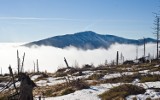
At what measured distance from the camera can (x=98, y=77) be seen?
103 feet

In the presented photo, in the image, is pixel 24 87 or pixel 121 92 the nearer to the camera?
pixel 24 87

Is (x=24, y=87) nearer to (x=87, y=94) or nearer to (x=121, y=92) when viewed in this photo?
(x=87, y=94)

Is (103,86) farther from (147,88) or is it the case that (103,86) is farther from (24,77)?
(24,77)

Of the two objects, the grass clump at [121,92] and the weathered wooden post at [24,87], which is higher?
the weathered wooden post at [24,87]

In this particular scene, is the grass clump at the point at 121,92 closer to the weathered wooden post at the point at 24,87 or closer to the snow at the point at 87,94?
the snow at the point at 87,94

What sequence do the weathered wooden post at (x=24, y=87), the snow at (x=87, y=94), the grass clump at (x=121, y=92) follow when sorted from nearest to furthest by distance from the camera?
the weathered wooden post at (x=24, y=87) < the grass clump at (x=121, y=92) < the snow at (x=87, y=94)

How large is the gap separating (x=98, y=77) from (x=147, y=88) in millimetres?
13658

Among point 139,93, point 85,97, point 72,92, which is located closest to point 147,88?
point 139,93

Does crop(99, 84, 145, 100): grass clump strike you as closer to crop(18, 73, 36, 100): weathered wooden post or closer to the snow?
the snow

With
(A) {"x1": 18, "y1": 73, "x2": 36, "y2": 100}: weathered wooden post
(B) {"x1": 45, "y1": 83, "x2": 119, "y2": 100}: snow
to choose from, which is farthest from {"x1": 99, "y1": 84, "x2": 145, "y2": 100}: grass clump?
(A) {"x1": 18, "y1": 73, "x2": 36, "y2": 100}: weathered wooden post

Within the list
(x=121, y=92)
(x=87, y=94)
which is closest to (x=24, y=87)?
(x=87, y=94)

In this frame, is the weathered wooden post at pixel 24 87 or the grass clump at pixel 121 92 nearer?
the weathered wooden post at pixel 24 87

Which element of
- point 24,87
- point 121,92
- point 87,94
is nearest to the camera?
point 24,87

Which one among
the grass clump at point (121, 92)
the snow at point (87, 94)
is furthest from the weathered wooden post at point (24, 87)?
the grass clump at point (121, 92)
